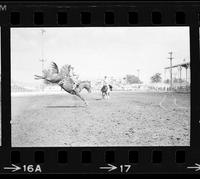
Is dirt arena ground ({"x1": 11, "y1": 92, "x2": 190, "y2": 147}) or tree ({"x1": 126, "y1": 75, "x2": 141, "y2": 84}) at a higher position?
tree ({"x1": 126, "y1": 75, "x2": 141, "y2": 84})

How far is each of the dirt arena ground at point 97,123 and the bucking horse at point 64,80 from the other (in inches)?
4.2

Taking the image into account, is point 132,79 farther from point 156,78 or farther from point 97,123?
point 97,123

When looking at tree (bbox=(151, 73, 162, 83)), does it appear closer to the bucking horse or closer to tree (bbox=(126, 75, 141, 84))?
tree (bbox=(126, 75, 141, 84))

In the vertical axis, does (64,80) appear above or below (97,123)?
above

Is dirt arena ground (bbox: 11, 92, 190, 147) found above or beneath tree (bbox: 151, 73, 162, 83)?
beneath

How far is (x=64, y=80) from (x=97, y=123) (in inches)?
29.1

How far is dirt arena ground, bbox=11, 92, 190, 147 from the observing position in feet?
19.8

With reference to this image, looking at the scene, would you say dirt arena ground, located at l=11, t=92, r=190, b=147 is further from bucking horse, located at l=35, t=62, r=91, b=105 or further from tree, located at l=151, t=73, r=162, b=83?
tree, located at l=151, t=73, r=162, b=83

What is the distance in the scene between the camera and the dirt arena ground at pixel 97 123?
6027mm

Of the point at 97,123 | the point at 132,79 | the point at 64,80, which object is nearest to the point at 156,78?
the point at 132,79

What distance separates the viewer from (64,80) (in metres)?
6.11

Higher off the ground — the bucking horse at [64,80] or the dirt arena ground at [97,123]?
the bucking horse at [64,80]

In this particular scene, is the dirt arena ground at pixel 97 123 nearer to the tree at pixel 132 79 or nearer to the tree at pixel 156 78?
the tree at pixel 132 79

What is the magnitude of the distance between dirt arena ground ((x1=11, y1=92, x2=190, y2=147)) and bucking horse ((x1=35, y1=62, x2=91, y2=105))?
11cm
